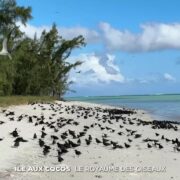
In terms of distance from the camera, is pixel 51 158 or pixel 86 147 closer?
pixel 51 158

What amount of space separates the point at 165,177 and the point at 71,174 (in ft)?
6.04

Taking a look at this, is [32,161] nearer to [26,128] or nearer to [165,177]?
[165,177]

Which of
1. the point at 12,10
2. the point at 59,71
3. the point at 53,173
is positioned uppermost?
the point at 12,10

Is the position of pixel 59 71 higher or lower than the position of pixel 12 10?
lower

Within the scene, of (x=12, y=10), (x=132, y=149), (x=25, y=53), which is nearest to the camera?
(x=132, y=149)

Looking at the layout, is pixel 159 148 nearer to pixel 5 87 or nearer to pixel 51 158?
pixel 51 158

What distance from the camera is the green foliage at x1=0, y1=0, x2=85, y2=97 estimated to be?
41.6m

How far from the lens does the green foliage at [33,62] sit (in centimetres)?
4156

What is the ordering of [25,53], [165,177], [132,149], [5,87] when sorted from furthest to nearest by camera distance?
[25,53]
[5,87]
[132,149]
[165,177]

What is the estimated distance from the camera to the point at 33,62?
56031mm

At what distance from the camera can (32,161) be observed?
1038cm

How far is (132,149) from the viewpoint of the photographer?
500 inches

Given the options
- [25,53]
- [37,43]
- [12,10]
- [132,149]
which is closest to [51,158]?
[132,149]

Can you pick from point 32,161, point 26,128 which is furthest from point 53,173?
point 26,128
